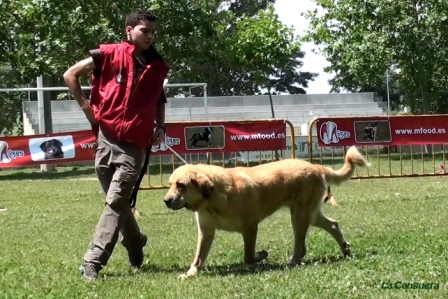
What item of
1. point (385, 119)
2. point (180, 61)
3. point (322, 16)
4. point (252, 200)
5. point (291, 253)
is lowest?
point (291, 253)

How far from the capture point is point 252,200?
20.5 feet

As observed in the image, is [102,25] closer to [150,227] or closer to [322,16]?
[322,16]

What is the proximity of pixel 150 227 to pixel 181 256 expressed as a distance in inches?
111

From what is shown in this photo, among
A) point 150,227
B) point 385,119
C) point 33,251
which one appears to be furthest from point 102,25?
point 33,251

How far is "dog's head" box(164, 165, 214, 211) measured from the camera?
19.5ft

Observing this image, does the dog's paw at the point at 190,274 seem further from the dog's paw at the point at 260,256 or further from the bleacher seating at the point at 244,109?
the bleacher seating at the point at 244,109

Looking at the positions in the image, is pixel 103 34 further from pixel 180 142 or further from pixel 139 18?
pixel 139 18

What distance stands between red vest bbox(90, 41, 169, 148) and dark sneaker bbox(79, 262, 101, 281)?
41.6 inches

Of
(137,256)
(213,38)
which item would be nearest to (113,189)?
(137,256)

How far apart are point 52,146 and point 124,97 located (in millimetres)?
9692

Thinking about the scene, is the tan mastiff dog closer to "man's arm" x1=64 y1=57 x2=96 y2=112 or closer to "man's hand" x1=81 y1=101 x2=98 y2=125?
"man's hand" x1=81 y1=101 x2=98 y2=125

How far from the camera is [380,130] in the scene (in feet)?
48.2

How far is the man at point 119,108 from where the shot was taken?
585 cm

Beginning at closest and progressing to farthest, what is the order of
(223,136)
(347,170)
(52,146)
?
(347,170)
(223,136)
(52,146)
